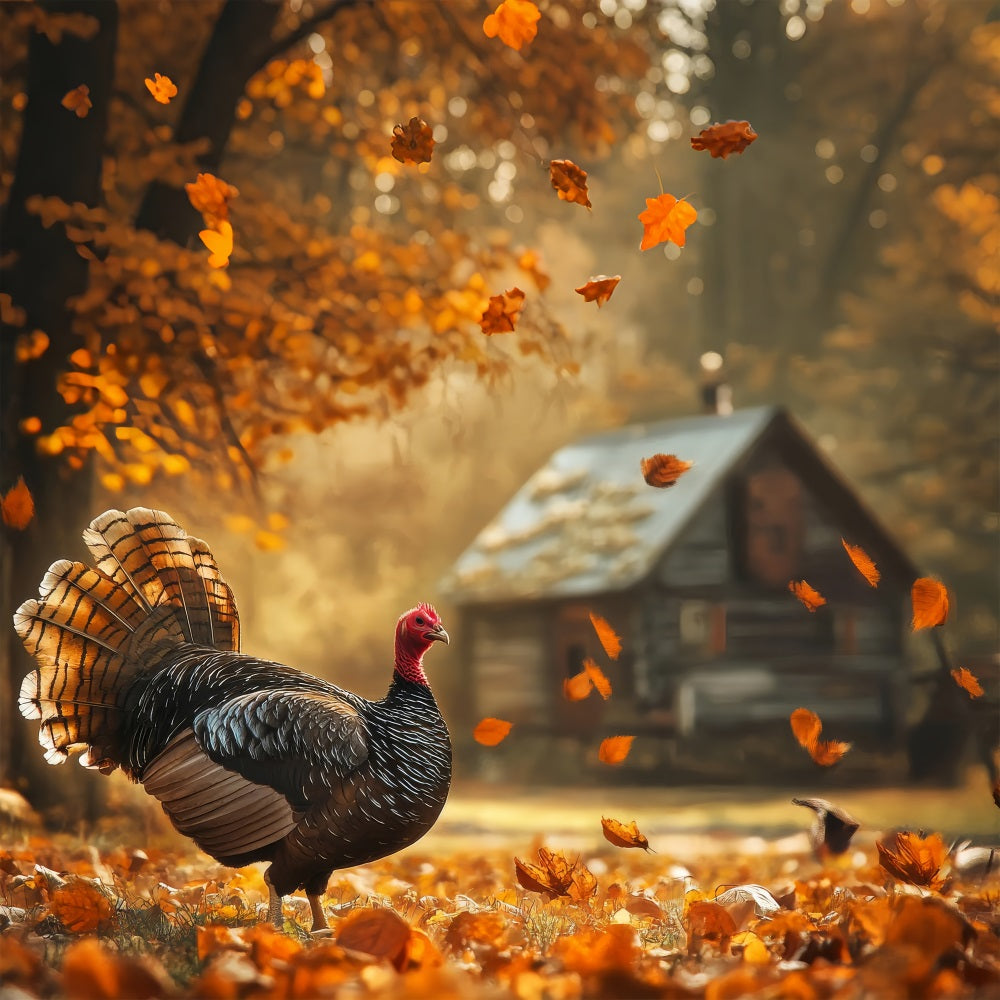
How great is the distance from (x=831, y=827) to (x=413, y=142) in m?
3.95

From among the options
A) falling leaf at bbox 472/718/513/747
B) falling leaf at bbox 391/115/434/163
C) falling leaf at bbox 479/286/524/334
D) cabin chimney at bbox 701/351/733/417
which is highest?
cabin chimney at bbox 701/351/733/417

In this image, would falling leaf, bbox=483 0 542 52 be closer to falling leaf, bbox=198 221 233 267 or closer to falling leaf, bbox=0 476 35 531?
falling leaf, bbox=198 221 233 267

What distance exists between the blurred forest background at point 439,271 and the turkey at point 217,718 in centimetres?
225

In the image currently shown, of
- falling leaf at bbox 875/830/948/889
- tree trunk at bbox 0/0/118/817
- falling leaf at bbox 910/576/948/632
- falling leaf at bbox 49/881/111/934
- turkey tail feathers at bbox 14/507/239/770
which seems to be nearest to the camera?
falling leaf at bbox 49/881/111/934

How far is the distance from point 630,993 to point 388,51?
831 centimetres

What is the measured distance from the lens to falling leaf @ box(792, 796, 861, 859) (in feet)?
19.3

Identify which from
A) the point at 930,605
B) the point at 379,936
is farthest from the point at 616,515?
the point at 379,936

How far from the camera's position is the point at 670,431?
1669 cm

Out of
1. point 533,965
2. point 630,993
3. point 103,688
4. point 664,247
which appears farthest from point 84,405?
point 664,247

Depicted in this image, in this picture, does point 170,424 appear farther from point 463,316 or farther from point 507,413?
point 507,413

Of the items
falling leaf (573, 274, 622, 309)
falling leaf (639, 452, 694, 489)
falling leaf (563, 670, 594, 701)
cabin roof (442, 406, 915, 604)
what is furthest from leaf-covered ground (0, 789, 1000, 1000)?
cabin roof (442, 406, 915, 604)

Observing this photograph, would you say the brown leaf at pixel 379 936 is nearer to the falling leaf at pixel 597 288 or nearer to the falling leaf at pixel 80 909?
the falling leaf at pixel 80 909

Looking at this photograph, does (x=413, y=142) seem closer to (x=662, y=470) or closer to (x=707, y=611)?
(x=662, y=470)

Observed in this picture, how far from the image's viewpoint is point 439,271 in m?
8.46
